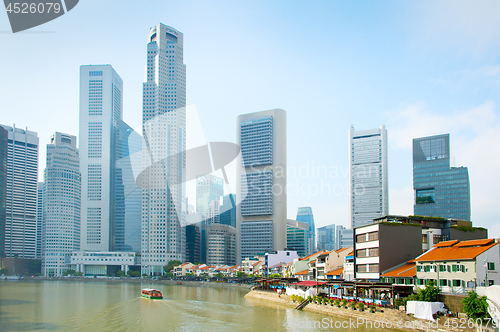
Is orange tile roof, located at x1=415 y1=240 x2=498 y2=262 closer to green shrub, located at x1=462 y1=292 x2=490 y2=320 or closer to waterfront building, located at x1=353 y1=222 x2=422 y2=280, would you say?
waterfront building, located at x1=353 y1=222 x2=422 y2=280

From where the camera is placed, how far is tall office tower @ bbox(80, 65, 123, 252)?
17825 cm

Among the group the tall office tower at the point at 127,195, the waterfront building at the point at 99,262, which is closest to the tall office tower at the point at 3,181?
the waterfront building at the point at 99,262

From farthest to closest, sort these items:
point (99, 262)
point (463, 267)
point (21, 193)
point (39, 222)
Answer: point (39, 222), point (21, 193), point (99, 262), point (463, 267)

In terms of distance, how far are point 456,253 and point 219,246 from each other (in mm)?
148056

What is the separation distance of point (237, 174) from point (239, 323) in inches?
5059

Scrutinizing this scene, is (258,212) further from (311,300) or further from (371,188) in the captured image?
(311,300)

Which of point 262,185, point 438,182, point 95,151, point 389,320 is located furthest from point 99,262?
point 389,320

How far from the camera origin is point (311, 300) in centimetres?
4281

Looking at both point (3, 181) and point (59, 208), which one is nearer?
point (3, 181)

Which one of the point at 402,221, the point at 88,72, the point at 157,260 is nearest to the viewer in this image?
the point at 402,221

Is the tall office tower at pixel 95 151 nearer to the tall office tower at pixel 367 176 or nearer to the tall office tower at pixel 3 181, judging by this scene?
the tall office tower at pixel 3 181

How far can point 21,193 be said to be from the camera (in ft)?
579

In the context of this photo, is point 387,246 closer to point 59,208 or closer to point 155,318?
point 155,318

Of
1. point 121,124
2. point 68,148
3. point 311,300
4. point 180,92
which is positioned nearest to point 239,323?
point 311,300
